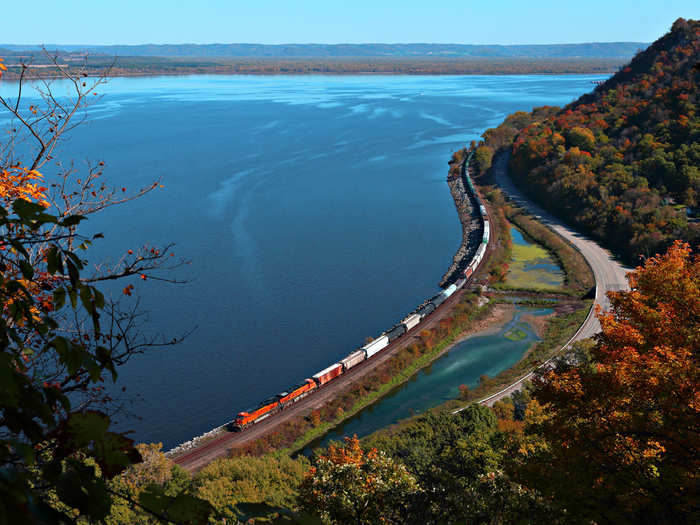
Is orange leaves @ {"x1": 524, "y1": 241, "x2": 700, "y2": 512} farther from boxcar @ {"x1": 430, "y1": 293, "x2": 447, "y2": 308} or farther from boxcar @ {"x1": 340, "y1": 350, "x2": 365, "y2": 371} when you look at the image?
boxcar @ {"x1": 430, "y1": 293, "x2": 447, "y2": 308}

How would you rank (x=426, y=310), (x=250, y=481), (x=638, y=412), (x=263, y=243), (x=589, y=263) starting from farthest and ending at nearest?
1. (x=263, y=243)
2. (x=589, y=263)
3. (x=426, y=310)
4. (x=250, y=481)
5. (x=638, y=412)

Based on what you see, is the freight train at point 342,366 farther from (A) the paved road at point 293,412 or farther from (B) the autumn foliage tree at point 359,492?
(B) the autumn foliage tree at point 359,492

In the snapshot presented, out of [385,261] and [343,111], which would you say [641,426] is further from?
[343,111]

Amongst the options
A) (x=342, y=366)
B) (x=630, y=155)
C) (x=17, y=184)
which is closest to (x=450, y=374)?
(x=342, y=366)

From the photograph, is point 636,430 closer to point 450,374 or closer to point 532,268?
point 450,374

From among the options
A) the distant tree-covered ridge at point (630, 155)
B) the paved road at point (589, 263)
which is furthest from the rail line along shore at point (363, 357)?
the distant tree-covered ridge at point (630, 155)

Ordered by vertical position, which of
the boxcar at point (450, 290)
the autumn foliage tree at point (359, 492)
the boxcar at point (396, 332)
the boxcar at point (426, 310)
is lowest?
the boxcar at point (396, 332)

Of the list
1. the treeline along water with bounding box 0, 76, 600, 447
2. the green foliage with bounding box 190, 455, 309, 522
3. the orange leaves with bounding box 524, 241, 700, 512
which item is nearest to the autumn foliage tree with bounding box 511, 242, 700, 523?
the orange leaves with bounding box 524, 241, 700, 512
